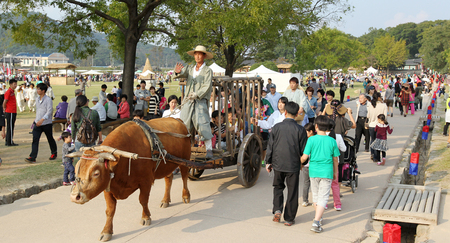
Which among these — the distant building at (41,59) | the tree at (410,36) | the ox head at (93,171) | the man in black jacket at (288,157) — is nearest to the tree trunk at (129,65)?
the man in black jacket at (288,157)

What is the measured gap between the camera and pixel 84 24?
1570cm

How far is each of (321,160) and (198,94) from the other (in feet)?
8.08

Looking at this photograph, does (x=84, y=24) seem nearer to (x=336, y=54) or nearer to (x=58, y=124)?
(x=58, y=124)

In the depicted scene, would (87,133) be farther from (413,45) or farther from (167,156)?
(413,45)

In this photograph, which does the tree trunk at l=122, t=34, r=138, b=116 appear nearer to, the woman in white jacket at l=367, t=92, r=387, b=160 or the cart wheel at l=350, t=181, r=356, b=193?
the woman in white jacket at l=367, t=92, r=387, b=160

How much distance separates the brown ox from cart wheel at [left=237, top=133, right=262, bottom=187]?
3.67ft

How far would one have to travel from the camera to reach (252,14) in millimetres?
12125

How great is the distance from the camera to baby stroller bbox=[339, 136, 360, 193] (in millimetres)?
6824

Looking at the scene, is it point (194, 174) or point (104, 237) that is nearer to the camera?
point (104, 237)

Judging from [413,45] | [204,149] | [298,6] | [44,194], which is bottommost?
[44,194]

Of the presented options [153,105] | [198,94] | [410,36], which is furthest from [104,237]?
[410,36]

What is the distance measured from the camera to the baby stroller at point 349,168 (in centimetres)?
682

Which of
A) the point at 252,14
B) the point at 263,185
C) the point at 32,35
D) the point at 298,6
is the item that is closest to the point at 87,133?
the point at 263,185

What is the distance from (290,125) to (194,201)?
2.33 m
